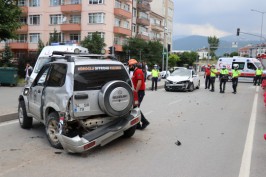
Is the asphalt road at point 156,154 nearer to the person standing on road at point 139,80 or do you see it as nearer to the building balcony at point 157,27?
the person standing on road at point 139,80

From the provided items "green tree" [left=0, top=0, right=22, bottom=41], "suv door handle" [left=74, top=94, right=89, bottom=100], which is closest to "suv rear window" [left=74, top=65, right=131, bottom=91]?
"suv door handle" [left=74, top=94, right=89, bottom=100]

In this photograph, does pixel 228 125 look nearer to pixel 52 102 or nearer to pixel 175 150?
pixel 175 150

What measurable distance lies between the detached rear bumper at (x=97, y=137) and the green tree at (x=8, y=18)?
2008cm

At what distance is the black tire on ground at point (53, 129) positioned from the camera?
21.4 feet

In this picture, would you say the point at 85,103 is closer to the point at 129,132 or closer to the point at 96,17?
the point at 129,132

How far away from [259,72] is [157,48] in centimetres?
2822

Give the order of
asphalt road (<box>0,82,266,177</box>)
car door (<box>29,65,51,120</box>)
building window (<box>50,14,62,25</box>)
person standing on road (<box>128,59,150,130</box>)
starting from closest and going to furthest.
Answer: asphalt road (<box>0,82,266,177</box>) < car door (<box>29,65,51,120</box>) < person standing on road (<box>128,59,150,130</box>) < building window (<box>50,14,62,25</box>)

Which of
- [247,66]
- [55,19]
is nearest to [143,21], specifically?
[55,19]

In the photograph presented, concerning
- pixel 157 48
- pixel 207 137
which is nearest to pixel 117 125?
pixel 207 137

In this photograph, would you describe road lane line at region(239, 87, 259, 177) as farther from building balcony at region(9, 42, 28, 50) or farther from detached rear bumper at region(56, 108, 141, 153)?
building balcony at region(9, 42, 28, 50)

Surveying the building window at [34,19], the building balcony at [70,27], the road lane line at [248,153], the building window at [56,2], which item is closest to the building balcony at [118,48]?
the building balcony at [70,27]

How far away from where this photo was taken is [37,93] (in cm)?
753

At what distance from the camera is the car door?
24.1 ft

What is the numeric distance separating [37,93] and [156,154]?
124 inches
